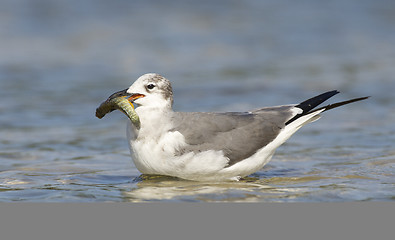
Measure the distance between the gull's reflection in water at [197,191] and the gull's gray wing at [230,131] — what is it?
312mm

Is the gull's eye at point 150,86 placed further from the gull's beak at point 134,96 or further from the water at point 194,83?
the water at point 194,83

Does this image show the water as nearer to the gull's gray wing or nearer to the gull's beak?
the gull's gray wing

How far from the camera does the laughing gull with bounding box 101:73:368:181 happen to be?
6.06m

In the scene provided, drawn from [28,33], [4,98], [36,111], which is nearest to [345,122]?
[36,111]

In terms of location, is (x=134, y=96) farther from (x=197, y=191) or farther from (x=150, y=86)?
(x=197, y=191)

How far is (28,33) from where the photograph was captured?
1514 centimetres

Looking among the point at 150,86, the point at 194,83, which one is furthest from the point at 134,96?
the point at 194,83

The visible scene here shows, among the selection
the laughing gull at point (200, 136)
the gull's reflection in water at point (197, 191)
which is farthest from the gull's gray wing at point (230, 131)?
the gull's reflection in water at point (197, 191)

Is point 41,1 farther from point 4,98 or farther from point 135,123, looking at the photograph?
point 135,123

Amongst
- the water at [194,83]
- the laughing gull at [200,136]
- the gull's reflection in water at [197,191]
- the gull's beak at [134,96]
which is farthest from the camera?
the gull's beak at [134,96]

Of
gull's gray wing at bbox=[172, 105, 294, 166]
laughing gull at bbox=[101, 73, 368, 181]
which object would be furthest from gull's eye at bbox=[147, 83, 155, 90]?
gull's gray wing at bbox=[172, 105, 294, 166]

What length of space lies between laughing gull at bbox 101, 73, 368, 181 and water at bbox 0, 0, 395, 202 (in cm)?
19

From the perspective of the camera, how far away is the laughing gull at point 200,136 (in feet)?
19.9

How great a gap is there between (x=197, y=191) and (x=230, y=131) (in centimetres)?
85
